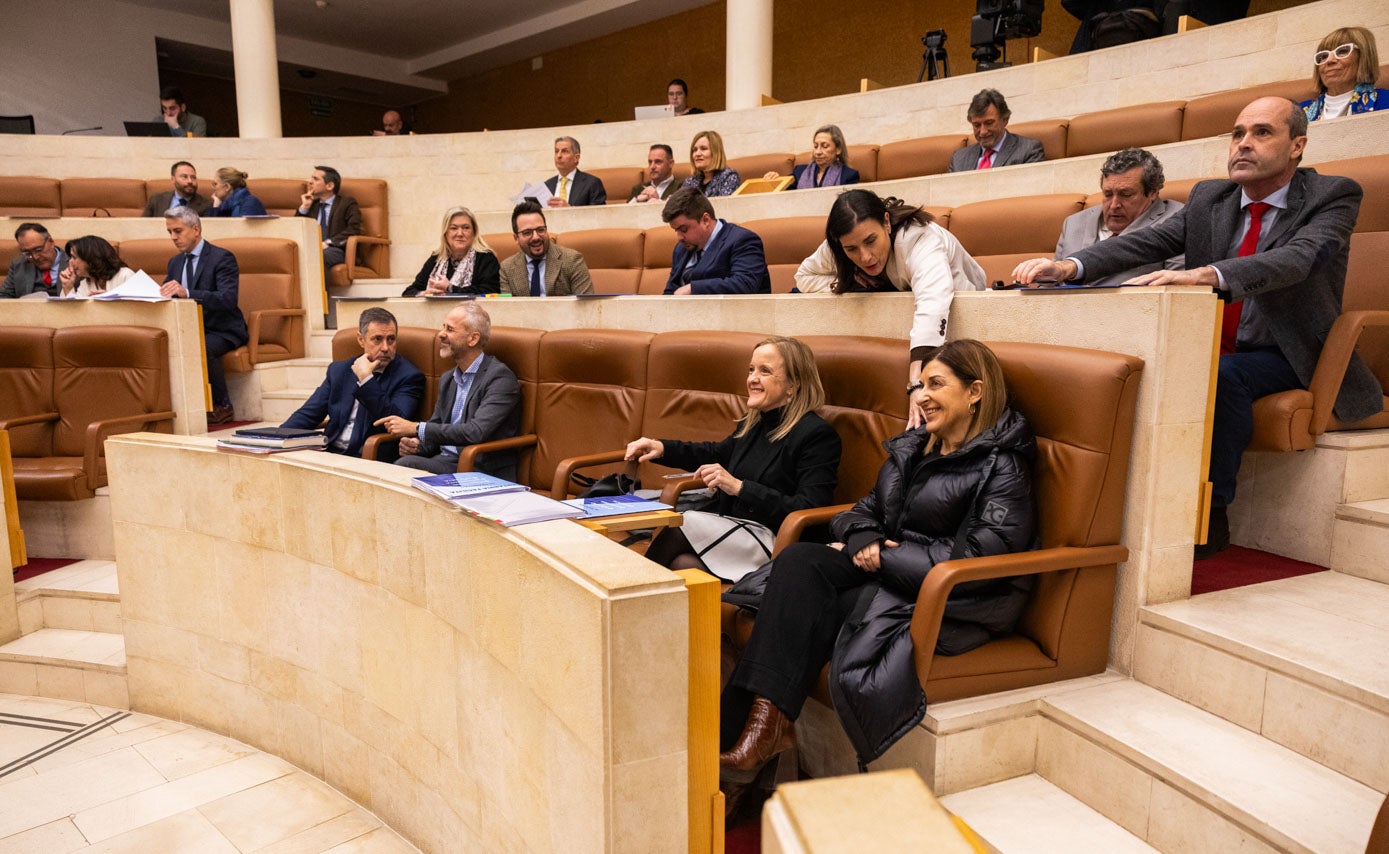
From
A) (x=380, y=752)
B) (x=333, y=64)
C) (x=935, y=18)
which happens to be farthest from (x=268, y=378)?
(x=333, y=64)

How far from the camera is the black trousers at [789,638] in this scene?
5.44 feet

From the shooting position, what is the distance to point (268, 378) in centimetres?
454

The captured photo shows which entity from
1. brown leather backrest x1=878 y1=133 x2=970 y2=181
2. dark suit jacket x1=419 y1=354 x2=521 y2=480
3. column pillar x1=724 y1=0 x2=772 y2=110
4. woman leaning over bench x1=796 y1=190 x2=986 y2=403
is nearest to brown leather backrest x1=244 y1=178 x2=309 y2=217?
column pillar x1=724 y1=0 x2=772 y2=110

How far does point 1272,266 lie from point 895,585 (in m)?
1.04

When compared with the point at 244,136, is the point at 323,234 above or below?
below

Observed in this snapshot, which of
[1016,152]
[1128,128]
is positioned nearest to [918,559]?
[1016,152]

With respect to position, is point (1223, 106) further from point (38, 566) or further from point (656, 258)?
point (38, 566)

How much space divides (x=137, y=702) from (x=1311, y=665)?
10.2 ft

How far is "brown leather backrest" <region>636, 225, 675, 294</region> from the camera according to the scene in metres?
4.34

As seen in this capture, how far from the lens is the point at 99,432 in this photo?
3.40 m

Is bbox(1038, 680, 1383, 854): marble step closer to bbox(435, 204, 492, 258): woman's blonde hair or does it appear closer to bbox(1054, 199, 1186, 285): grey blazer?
bbox(1054, 199, 1186, 285): grey blazer

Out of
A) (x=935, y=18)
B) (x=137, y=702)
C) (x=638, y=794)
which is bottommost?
(x=137, y=702)

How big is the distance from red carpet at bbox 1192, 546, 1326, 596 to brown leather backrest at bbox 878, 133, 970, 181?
3.06 meters

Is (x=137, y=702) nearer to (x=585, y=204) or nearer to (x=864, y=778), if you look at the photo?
(x=864, y=778)
